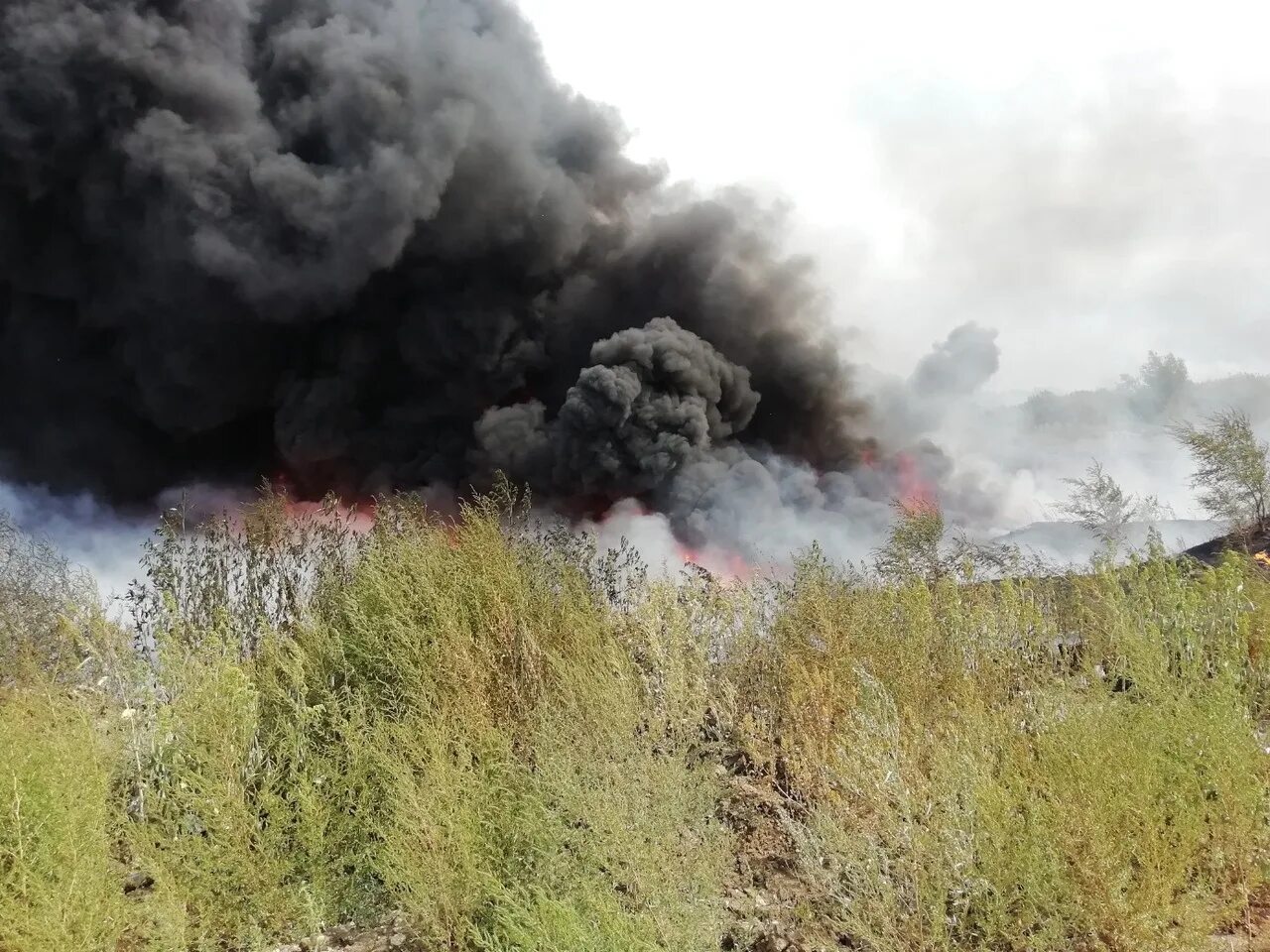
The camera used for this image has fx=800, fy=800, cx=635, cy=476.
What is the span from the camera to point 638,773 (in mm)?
4066

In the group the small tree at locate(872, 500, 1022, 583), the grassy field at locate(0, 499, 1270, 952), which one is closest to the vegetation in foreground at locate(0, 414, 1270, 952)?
the grassy field at locate(0, 499, 1270, 952)

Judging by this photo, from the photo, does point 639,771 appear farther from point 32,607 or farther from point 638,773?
point 32,607

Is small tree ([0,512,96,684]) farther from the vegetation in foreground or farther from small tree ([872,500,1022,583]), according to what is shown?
small tree ([872,500,1022,583])

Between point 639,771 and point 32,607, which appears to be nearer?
point 639,771

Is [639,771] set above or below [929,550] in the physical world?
below

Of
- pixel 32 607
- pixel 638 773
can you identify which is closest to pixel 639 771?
pixel 638 773

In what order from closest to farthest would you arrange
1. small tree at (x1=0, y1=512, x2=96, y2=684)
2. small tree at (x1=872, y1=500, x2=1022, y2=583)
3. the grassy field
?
A: 1. the grassy field
2. small tree at (x1=0, y1=512, x2=96, y2=684)
3. small tree at (x1=872, y1=500, x2=1022, y2=583)

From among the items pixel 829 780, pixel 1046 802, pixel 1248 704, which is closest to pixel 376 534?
pixel 829 780

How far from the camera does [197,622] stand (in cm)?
744

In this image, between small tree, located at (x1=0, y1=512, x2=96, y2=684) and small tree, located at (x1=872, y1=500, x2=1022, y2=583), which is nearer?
small tree, located at (x1=0, y1=512, x2=96, y2=684)

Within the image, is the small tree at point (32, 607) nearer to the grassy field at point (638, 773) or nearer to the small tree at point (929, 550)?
the grassy field at point (638, 773)

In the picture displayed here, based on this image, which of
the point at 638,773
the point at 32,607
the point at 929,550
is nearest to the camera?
the point at 638,773

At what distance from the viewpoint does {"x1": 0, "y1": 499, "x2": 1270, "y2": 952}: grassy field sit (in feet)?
11.4

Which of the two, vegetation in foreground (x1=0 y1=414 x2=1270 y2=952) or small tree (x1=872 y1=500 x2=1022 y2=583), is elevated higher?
small tree (x1=872 y1=500 x2=1022 y2=583)
